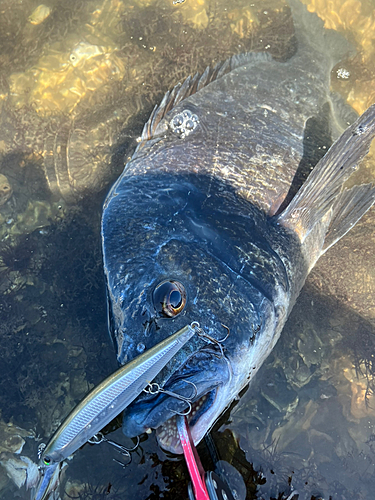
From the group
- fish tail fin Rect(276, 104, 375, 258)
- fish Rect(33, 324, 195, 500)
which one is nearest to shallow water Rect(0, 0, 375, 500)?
fish tail fin Rect(276, 104, 375, 258)

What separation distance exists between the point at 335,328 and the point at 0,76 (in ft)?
18.2

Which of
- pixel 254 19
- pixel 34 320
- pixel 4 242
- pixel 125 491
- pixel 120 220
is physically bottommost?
pixel 125 491

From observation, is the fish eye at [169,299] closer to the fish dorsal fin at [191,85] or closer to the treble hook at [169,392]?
the treble hook at [169,392]

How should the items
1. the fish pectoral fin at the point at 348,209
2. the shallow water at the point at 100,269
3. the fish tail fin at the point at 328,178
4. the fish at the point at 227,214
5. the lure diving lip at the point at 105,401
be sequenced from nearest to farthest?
the lure diving lip at the point at 105,401 → the fish at the point at 227,214 → the fish tail fin at the point at 328,178 → the shallow water at the point at 100,269 → the fish pectoral fin at the point at 348,209

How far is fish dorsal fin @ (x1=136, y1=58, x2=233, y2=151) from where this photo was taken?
3672 millimetres

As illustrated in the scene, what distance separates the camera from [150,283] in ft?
7.55

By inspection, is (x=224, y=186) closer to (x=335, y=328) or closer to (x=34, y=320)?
(x=335, y=328)

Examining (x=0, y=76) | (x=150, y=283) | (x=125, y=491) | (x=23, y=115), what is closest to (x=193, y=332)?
(x=150, y=283)

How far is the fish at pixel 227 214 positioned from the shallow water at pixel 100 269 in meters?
0.67

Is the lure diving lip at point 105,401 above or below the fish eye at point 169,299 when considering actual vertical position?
below

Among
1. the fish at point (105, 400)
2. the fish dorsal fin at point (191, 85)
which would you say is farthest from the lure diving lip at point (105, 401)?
the fish dorsal fin at point (191, 85)

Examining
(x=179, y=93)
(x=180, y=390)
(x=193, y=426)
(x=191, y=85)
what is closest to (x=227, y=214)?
(x=180, y=390)

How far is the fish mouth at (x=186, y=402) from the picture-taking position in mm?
1979

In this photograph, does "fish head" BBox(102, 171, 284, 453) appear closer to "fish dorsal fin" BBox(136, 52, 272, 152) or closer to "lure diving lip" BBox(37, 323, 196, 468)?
"lure diving lip" BBox(37, 323, 196, 468)
